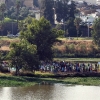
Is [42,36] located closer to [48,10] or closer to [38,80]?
[38,80]

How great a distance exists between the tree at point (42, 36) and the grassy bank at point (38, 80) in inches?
331

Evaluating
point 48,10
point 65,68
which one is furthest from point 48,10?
point 65,68

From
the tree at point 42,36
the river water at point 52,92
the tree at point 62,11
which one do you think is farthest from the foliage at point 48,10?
the river water at point 52,92

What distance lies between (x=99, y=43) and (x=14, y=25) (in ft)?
74.1

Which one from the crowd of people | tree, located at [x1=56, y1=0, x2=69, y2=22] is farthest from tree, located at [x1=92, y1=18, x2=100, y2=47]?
the crowd of people

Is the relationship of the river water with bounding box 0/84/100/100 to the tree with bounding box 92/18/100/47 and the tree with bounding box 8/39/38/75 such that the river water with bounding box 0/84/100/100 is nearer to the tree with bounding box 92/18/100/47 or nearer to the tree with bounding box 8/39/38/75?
the tree with bounding box 8/39/38/75

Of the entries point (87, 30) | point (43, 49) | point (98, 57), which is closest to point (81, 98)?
point (43, 49)

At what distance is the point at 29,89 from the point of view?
5019 cm

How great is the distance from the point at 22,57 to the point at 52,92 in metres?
9.32

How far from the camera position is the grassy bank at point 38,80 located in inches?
2063

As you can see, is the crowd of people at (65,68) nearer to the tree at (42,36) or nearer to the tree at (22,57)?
the tree at (22,57)

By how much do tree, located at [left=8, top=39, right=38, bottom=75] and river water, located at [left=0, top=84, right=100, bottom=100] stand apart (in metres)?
5.35

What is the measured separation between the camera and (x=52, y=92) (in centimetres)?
4866

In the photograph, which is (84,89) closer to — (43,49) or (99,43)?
(43,49)
